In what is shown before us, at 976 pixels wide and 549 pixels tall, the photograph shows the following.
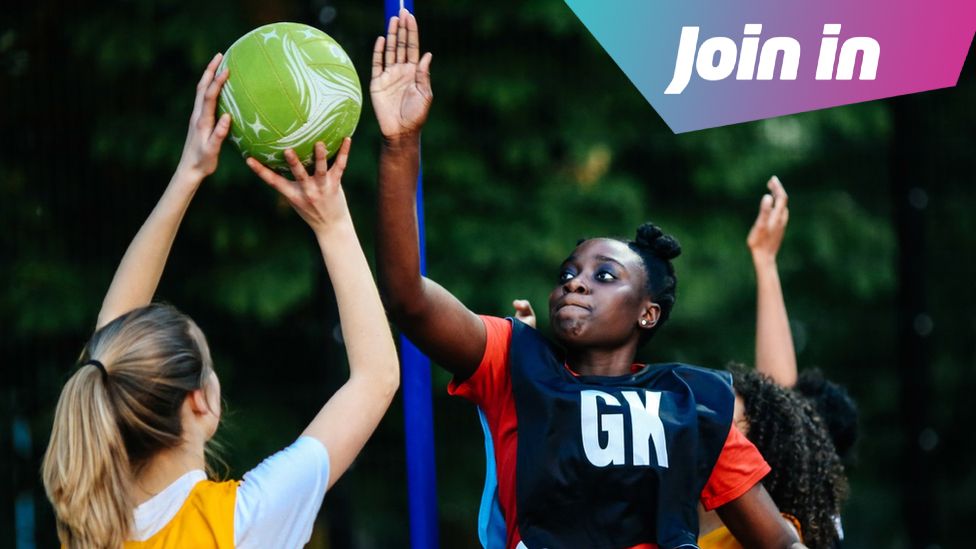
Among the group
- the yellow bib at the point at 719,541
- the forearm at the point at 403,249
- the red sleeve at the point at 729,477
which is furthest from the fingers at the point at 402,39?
the yellow bib at the point at 719,541

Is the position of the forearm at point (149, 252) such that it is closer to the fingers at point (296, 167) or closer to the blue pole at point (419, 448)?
the fingers at point (296, 167)

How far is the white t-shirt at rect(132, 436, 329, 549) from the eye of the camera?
2.04 meters

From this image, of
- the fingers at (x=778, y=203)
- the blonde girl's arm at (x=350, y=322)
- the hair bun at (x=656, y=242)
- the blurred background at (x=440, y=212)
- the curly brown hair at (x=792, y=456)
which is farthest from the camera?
the blurred background at (x=440, y=212)

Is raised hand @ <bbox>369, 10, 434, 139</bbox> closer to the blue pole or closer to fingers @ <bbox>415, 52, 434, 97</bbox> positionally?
fingers @ <bbox>415, 52, 434, 97</bbox>

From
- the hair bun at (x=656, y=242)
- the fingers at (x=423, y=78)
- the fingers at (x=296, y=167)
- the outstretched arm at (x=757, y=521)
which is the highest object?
the fingers at (x=423, y=78)

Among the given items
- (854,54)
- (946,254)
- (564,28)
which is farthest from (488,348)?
(946,254)

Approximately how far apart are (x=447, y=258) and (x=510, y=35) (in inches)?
45.3

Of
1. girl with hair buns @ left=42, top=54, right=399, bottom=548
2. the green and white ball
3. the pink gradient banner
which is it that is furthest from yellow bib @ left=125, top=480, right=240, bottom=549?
the pink gradient banner

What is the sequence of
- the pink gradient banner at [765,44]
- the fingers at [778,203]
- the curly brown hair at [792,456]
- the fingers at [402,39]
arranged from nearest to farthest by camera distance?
1. the fingers at [402,39]
2. the curly brown hair at [792,456]
3. the fingers at [778,203]
4. the pink gradient banner at [765,44]

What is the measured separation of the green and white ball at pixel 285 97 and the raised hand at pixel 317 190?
0.09m

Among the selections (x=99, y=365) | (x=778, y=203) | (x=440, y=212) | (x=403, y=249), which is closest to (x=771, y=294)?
(x=778, y=203)

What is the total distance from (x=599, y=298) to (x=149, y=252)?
91cm

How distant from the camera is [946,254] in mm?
6457

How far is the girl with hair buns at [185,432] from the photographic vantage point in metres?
1.98
